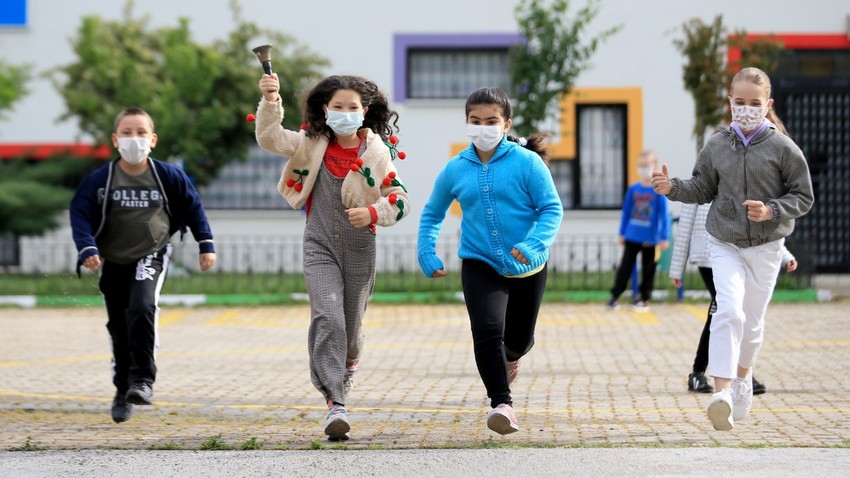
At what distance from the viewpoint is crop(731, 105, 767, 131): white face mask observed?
22.8ft

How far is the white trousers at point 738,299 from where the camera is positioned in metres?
6.88

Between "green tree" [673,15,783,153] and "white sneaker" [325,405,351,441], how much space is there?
12.1 meters

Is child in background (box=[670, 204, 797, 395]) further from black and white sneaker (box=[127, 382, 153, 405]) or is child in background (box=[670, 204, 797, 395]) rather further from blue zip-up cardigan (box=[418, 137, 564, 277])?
black and white sneaker (box=[127, 382, 153, 405])

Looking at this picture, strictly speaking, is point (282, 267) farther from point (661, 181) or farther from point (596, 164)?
point (661, 181)

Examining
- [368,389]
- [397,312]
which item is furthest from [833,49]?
[368,389]

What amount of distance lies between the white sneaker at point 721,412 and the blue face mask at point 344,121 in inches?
89.2

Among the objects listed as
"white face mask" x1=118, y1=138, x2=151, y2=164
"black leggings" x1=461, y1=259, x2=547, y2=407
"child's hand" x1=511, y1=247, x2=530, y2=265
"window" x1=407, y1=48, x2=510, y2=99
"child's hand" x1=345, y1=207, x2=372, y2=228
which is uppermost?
"window" x1=407, y1=48, x2=510, y2=99

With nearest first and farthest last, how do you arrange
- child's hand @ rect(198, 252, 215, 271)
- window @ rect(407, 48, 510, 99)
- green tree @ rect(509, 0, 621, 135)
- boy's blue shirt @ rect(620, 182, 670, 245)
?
child's hand @ rect(198, 252, 215, 271)
boy's blue shirt @ rect(620, 182, 670, 245)
green tree @ rect(509, 0, 621, 135)
window @ rect(407, 48, 510, 99)

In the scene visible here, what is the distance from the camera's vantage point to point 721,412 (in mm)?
6637

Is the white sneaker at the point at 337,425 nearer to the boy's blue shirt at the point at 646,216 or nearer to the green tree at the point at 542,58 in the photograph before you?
the boy's blue shirt at the point at 646,216

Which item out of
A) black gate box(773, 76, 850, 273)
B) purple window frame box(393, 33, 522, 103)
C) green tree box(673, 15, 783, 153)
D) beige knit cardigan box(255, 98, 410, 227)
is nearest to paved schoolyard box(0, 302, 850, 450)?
beige knit cardigan box(255, 98, 410, 227)

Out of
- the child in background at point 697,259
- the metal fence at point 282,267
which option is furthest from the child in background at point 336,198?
the metal fence at point 282,267

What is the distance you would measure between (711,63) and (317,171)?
11712mm

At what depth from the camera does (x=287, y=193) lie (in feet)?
23.1
